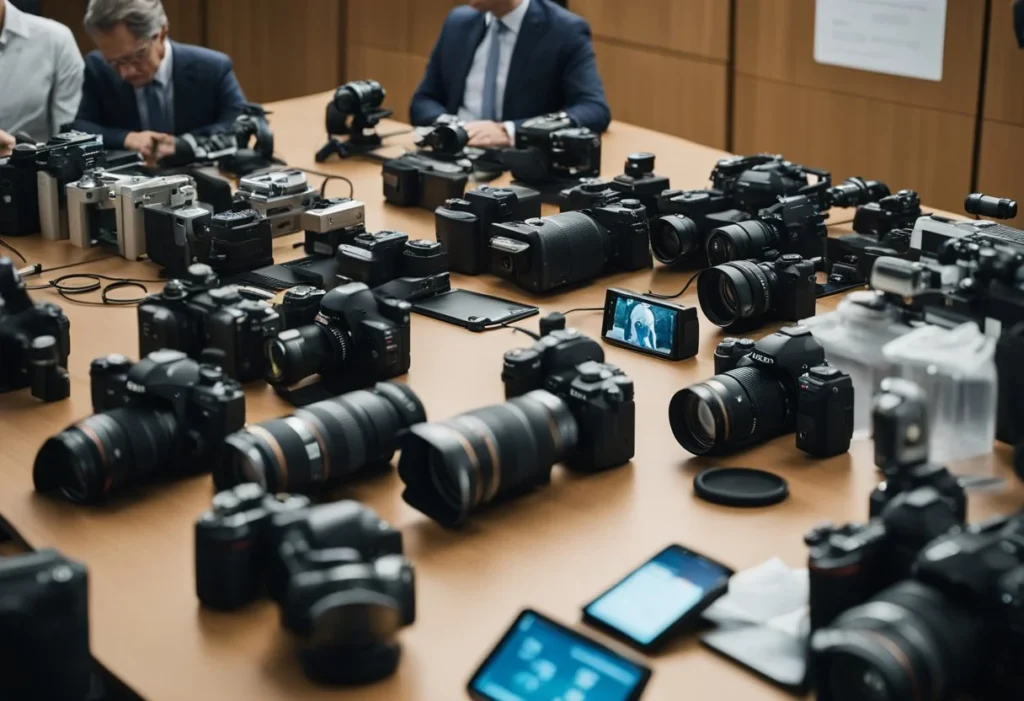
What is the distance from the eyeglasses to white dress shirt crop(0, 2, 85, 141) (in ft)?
0.66

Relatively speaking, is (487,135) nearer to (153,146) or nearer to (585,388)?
(153,146)

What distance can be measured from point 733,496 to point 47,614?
1076mm

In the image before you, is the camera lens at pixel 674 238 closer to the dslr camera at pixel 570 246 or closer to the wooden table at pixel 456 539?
the dslr camera at pixel 570 246

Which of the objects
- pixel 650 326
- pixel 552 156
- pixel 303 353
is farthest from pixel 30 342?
pixel 552 156

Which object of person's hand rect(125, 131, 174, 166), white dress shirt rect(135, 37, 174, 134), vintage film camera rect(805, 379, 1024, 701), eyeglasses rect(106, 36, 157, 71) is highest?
eyeglasses rect(106, 36, 157, 71)

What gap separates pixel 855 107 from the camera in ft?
17.8

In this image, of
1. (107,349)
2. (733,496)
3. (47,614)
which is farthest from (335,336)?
(47,614)

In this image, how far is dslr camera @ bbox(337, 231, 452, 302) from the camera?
10.4 feet

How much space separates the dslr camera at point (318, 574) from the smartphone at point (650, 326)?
1.08 metres

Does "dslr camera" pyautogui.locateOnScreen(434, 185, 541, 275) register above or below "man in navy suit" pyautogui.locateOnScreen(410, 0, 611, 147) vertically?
below

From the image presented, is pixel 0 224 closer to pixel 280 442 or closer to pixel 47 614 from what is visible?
pixel 280 442

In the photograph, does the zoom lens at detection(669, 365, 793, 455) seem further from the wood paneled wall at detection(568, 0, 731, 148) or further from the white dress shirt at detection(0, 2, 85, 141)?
the wood paneled wall at detection(568, 0, 731, 148)

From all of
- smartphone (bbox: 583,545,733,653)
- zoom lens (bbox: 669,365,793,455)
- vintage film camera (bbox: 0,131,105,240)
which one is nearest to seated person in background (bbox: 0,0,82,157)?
vintage film camera (bbox: 0,131,105,240)

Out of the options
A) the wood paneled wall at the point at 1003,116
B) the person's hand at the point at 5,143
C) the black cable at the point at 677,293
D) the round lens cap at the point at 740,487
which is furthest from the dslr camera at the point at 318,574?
the wood paneled wall at the point at 1003,116
